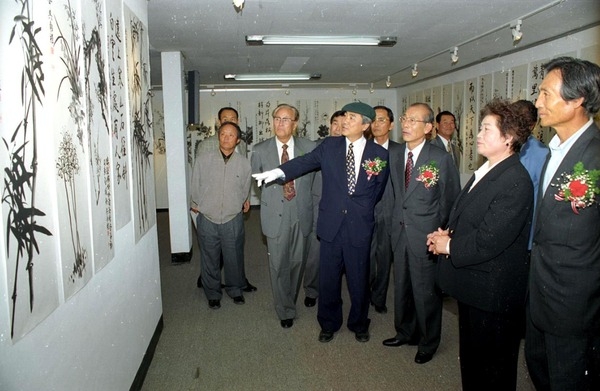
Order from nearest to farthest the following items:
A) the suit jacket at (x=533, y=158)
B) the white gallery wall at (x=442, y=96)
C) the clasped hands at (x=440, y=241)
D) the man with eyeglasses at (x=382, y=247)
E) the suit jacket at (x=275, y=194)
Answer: the clasped hands at (x=440, y=241), the suit jacket at (x=533, y=158), the suit jacket at (x=275, y=194), the man with eyeglasses at (x=382, y=247), the white gallery wall at (x=442, y=96)

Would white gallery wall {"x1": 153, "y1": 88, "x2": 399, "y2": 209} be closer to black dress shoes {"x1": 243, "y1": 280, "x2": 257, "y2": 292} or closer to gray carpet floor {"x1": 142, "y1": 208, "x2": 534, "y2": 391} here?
black dress shoes {"x1": 243, "y1": 280, "x2": 257, "y2": 292}

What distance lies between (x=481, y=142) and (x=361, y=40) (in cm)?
316

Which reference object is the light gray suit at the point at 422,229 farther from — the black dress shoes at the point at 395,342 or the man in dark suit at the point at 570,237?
the man in dark suit at the point at 570,237

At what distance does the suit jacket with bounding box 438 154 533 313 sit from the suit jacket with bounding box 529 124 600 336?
142 millimetres

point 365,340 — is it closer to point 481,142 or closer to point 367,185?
point 367,185

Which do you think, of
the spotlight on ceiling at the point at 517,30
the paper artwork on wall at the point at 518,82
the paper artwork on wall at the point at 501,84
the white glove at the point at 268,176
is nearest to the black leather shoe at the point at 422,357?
the white glove at the point at 268,176

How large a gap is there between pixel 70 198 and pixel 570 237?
74.3 inches

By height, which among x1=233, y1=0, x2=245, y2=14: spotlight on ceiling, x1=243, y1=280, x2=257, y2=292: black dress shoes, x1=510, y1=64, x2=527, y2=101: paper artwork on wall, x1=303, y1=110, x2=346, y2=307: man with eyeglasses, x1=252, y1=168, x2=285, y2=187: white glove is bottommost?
x1=243, y1=280, x2=257, y2=292: black dress shoes

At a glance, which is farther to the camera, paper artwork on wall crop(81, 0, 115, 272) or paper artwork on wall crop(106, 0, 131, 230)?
paper artwork on wall crop(106, 0, 131, 230)

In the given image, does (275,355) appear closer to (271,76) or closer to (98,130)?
(98,130)

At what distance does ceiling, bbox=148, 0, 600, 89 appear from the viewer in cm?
367

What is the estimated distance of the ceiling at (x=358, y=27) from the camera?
12.0 ft

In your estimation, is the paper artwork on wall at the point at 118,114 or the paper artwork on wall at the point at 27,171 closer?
the paper artwork on wall at the point at 27,171

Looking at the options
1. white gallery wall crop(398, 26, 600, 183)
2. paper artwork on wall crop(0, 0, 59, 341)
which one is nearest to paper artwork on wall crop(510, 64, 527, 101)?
white gallery wall crop(398, 26, 600, 183)
